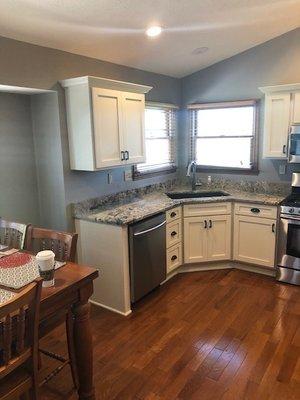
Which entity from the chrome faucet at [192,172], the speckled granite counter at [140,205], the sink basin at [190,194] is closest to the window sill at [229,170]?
the chrome faucet at [192,172]

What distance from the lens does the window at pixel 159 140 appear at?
161 inches

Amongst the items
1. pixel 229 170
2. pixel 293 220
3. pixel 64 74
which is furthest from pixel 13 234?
pixel 229 170

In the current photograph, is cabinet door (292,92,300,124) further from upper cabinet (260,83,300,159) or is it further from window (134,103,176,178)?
window (134,103,176,178)

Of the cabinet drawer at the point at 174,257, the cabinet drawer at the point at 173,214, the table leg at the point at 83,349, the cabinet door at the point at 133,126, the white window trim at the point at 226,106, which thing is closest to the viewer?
the table leg at the point at 83,349

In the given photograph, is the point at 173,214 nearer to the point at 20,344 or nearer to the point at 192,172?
the point at 192,172

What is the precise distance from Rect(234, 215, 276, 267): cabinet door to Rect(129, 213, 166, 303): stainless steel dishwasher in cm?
99

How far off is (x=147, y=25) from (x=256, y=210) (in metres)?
2.20

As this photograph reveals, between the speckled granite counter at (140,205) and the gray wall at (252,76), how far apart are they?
0.52 meters

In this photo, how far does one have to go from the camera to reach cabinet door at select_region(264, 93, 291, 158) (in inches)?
141

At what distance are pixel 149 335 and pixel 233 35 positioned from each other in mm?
3067

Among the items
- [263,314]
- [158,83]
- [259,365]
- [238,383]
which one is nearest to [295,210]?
[263,314]

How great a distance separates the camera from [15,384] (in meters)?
1.49

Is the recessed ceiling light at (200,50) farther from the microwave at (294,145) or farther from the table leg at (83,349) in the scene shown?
the table leg at (83,349)

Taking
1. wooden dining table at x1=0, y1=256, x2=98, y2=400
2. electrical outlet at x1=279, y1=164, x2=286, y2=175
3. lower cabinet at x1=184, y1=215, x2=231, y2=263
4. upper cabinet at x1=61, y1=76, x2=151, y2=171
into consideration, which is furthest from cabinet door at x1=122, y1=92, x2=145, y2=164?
electrical outlet at x1=279, y1=164, x2=286, y2=175
